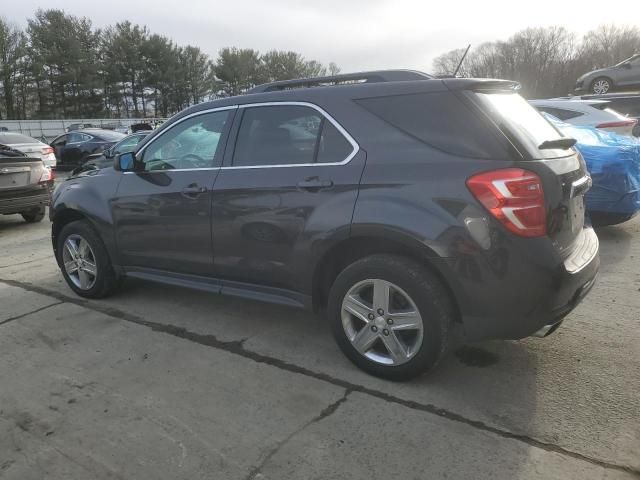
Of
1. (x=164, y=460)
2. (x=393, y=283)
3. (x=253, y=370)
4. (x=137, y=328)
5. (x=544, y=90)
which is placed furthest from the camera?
(x=544, y=90)

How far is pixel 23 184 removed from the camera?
841cm

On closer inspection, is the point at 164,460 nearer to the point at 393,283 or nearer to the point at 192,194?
the point at 393,283

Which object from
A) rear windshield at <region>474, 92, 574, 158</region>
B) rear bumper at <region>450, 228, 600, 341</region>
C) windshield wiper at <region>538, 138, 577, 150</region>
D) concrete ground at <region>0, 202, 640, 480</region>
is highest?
rear windshield at <region>474, 92, 574, 158</region>

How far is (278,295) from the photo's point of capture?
3.49 metres

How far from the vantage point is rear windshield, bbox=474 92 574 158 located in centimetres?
271

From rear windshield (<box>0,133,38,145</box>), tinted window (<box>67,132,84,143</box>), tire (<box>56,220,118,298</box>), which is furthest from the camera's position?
tinted window (<box>67,132,84,143</box>)

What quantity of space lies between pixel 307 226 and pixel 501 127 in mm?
1255

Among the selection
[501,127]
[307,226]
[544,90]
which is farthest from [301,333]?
[544,90]

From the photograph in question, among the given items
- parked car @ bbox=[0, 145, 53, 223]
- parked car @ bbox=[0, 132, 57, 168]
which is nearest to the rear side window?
parked car @ bbox=[0, 145, 53, 223]

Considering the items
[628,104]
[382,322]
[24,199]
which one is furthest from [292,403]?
[628,104]

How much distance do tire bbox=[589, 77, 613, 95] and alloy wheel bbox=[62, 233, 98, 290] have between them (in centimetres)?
2160

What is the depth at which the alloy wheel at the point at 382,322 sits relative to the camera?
9.57ft

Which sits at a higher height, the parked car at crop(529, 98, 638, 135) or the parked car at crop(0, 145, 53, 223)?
the parked car at crop(529, 98, 638, 135)

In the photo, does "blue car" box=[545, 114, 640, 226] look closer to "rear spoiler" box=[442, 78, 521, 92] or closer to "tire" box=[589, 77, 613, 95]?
"rear spoiler" box=[442, 78, 521, 92]
